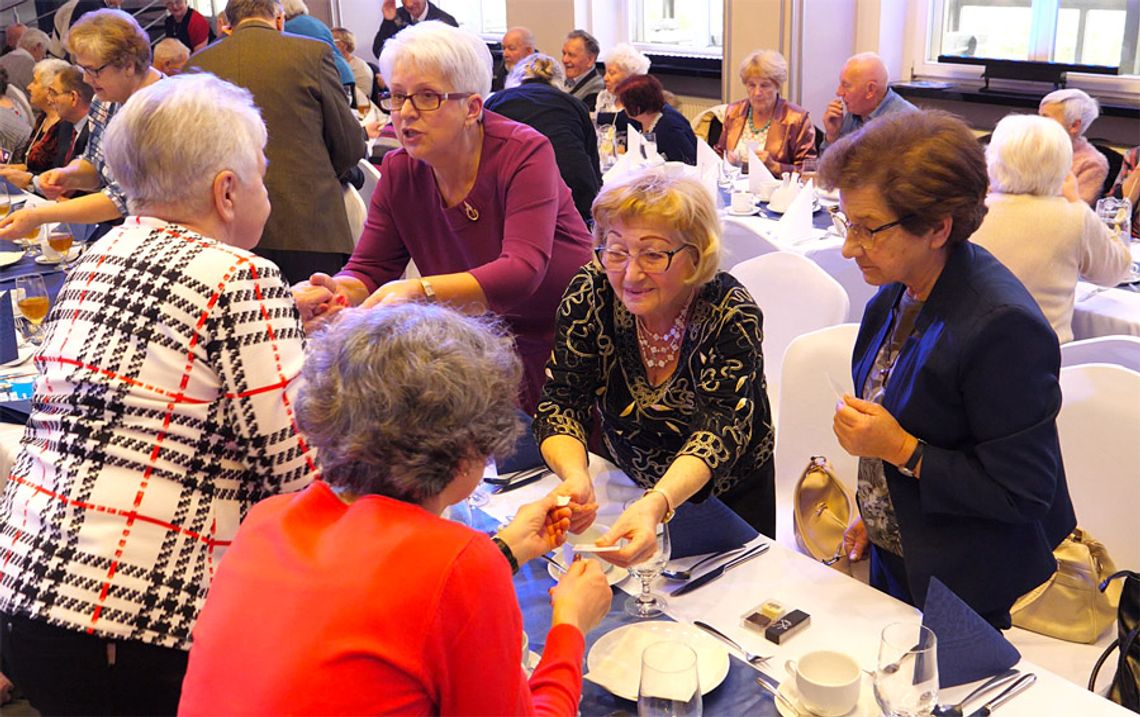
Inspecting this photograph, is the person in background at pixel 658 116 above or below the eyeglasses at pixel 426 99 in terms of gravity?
below

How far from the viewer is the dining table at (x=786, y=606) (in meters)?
1.53

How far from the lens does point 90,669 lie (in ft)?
5.18

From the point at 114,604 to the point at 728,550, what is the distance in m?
1.05

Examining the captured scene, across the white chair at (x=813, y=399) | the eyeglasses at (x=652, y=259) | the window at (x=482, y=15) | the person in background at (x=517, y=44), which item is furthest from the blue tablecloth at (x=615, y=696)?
the window at (x=482, y=15)

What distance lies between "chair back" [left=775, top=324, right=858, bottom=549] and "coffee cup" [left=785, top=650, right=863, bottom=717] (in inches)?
40.8

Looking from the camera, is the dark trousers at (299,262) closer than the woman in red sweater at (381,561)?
No

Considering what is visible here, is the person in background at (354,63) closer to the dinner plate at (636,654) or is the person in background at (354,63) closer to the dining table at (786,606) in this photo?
the dining table at (786,606)

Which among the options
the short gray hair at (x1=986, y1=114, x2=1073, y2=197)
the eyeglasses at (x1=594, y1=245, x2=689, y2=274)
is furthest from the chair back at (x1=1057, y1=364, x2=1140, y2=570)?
the short gray hair at (x1=986, y1=114, x2=1073, y2=197)

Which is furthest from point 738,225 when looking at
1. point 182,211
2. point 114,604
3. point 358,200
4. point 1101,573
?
point 114,604

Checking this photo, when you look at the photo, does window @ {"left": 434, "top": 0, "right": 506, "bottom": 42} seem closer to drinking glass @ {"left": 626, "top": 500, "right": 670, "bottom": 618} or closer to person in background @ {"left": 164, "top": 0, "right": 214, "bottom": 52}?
person in background @ {"left": 164, "top": 0, "right": 214, "bottom": 52}

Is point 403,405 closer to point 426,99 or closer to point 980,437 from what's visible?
point 980,437

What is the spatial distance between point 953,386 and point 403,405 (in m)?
1.03

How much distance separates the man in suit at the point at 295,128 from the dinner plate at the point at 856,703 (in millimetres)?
3070

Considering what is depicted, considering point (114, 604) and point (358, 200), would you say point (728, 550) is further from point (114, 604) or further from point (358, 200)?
point (358, 200)
